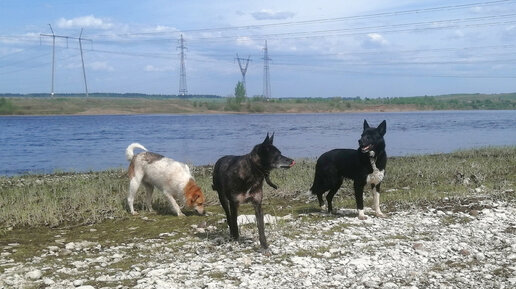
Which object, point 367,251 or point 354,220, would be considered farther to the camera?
point 354,220

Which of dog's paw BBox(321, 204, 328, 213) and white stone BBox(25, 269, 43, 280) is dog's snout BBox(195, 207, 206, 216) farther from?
white stone BBox(25, 269, 43, 280)

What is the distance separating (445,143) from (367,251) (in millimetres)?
31878

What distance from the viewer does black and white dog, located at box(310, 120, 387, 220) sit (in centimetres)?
934

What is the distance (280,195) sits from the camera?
1310 centimetres

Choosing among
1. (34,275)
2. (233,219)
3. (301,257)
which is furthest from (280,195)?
(34,275)

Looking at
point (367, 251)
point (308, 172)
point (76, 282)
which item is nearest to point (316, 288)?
point (367, 251)

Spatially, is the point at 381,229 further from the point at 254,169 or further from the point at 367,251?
the point at 254,169

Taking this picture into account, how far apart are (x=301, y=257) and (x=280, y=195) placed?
6045mm

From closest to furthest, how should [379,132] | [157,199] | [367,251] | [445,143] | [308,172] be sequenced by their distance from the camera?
[367,251]
[379,132]
[157,199]
[308,172]
[445,143]

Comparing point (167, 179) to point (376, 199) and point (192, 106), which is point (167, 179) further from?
point (192, 106)

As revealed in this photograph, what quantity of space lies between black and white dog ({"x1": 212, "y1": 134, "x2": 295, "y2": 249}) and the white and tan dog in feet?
9.00

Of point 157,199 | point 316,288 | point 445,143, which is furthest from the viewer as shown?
point 445,143

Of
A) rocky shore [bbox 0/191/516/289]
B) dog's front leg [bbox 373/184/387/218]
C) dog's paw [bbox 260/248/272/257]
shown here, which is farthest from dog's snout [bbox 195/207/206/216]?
dog's front leg [bbox 373/184/387/218]

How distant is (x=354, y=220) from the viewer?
9492mm
